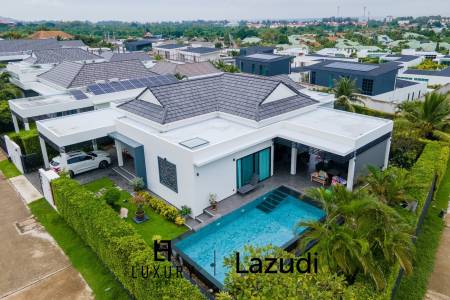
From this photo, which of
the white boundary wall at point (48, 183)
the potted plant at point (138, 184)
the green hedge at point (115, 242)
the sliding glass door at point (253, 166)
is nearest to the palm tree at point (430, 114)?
the sliding glass door at point (253, 166)

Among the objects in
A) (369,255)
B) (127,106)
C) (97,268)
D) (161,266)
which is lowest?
(97,268)

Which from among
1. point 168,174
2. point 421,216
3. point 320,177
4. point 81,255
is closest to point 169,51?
point 168,174

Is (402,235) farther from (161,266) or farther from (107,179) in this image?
(107,179)

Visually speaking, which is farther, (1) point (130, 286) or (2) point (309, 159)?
(2) point (309, 159)

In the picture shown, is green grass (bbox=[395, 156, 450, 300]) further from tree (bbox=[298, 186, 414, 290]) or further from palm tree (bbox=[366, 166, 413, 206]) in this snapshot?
tree (bbox=[298, 186, 414, 290])

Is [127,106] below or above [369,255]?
above

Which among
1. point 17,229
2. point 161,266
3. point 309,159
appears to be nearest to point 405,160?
point 309,159
